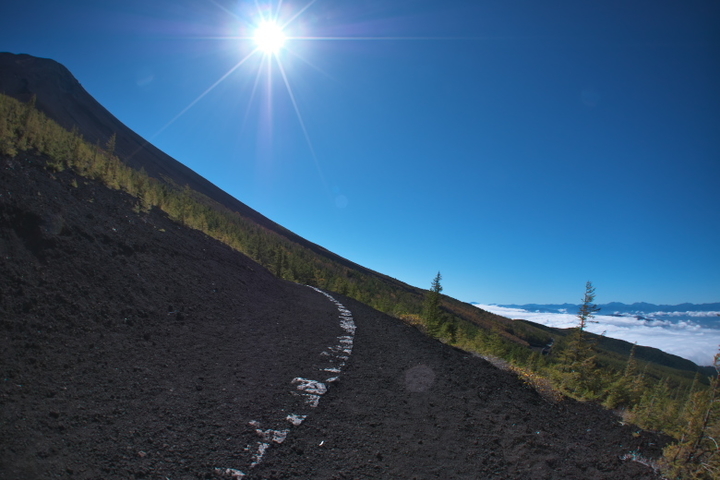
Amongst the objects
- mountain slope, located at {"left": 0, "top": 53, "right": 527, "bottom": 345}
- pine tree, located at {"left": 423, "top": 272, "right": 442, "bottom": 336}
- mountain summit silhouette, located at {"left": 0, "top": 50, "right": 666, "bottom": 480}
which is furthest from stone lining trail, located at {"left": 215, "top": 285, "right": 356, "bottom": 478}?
mountain slope, located at {"left": 0, "top": 53, "right": 527, "bottom": 345}

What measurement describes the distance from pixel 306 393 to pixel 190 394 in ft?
6.54

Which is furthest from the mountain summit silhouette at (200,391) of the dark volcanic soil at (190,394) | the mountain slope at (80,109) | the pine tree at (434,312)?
the mountain slope at (80,109)

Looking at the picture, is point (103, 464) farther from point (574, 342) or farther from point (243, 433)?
point (574, 342)

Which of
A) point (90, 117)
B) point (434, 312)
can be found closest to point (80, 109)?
point (90, 117)

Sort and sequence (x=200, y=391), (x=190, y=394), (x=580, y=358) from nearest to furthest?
1. (x=190, y=394)
2. (x=200, y=391)
3. (x=580, y=358)

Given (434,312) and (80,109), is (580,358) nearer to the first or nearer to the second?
(434,312)

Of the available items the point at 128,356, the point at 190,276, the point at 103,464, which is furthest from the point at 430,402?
the point at 190,276

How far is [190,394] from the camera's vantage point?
15.8ft

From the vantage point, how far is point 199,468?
3.28 meters

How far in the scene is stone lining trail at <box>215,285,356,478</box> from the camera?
12.2 feet

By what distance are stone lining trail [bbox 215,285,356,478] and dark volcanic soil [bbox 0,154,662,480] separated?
0.07 metres

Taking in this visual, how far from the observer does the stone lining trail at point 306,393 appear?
3.70m

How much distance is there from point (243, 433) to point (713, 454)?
7.23 metres

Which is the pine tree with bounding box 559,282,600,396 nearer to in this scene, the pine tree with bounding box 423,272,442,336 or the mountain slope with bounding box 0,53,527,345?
the pine tree with bounding box 423,272,442,336
